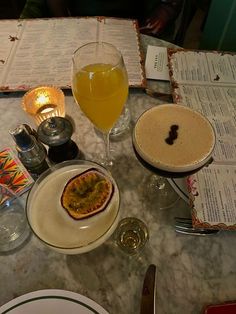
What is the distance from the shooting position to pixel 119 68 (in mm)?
625

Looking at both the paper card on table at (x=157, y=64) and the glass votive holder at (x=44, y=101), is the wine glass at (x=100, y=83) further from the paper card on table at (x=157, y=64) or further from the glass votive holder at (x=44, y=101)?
the paper card on table at (x=157, y=64)

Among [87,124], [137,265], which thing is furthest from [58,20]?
[137,265]

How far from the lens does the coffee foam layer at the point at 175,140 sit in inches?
22.1

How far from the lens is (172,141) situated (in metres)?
0.60

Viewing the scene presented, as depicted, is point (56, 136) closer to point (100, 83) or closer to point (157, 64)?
point (100, 83)

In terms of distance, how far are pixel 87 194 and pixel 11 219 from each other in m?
0.22

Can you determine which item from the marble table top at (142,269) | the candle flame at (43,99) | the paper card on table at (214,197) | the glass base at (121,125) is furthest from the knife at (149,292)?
the candle flame at (43,99)

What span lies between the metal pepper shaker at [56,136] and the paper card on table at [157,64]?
38 centimetres

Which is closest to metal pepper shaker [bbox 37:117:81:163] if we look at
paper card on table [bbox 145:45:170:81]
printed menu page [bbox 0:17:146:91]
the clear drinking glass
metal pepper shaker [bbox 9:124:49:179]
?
metal pepper shaker [bbox 9:124:49:179]

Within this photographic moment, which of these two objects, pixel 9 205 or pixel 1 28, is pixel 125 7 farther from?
pixel 9 205

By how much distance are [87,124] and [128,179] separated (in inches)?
8.6

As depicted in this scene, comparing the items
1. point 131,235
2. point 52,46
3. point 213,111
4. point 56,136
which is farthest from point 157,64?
point 131,235

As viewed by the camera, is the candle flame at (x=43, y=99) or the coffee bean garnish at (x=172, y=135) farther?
the candle flame at (x=43, y=99)

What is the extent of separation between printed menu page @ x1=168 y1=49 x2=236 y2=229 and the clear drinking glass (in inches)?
14.7
